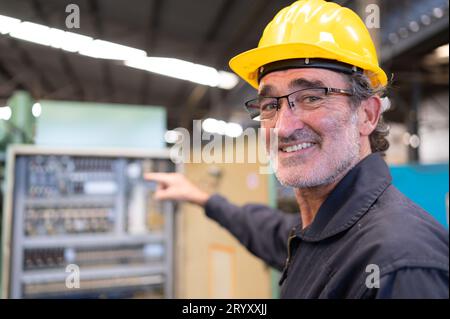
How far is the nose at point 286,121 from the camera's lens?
1.85 feet

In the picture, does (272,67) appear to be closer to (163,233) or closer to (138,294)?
(163,233)

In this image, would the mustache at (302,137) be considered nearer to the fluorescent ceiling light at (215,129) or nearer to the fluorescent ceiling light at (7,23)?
the fluorescent ceiling light at (215,129)

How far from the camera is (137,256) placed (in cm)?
188

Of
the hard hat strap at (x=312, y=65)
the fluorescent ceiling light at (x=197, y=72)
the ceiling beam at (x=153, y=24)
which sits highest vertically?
the ceiling beam at (x=153, y=24)

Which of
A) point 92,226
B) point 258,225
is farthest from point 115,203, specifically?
point 258,225

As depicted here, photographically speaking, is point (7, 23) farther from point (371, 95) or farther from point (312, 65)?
point (371, 95)

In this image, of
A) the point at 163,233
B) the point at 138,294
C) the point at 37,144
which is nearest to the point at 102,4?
the point at 37,144

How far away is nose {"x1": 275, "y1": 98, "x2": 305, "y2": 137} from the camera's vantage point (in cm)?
56

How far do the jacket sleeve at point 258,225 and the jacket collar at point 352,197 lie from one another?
1.54 feet

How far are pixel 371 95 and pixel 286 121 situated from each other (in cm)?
19

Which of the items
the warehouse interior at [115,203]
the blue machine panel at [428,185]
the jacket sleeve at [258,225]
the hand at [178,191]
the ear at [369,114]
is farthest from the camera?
the warehouse interior at [115,203]

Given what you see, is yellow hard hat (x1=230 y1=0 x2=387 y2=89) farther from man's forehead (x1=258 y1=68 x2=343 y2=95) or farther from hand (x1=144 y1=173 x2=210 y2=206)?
hand (x1=144 y1=173 x2=210 y2=206)

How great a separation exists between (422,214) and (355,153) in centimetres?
17

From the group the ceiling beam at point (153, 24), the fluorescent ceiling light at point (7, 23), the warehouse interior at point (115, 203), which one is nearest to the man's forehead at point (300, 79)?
Answer: the fluorescent ceiling light at point (7, 23)
